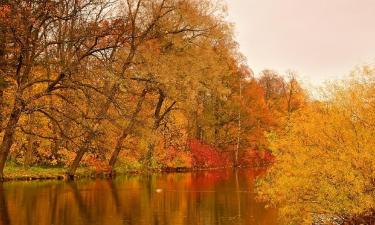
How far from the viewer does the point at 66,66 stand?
1766cm

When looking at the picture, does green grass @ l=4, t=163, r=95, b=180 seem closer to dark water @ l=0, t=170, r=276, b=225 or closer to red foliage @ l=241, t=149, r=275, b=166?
dark water @ l=0, t=170, r=276, b=225

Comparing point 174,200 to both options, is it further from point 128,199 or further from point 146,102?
point 146,102

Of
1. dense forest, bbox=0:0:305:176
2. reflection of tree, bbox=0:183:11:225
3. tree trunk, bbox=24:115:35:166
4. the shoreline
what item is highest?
dense forest, bbox=0:0:305:176

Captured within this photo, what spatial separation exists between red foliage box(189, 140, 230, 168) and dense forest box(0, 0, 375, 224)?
0.19m

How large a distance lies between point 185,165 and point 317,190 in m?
31.6

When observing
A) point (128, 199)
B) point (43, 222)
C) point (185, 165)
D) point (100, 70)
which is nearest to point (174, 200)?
point (128, 199)

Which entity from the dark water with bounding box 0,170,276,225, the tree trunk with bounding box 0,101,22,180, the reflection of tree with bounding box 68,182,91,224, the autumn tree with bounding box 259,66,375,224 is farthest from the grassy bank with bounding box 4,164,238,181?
the autumn tree with bounding box 259,66,375,224

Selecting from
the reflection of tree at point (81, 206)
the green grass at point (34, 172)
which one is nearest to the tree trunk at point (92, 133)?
the green grass at point (34, 172)

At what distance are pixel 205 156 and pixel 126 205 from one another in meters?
29.2

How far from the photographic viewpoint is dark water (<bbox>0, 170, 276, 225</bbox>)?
14734mm

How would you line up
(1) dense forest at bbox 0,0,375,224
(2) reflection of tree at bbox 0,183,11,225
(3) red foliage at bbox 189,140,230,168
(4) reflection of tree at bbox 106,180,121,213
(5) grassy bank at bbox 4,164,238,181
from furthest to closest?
(3) red foliage at bbox 189,140,230,168, (5) grassy bank at bbox 4,164,238,181, (4) reflection of tree at bbox 106,180,121,213, (2) reflection of tree at bbox 0,183,11,225, (1) dense forest at bbox 0,0,375,224

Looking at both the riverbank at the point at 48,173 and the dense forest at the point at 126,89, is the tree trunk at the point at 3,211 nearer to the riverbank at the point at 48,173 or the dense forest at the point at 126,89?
the dense forest at the point at 126,89

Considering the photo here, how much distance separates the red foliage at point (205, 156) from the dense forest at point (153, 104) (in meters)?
0.19

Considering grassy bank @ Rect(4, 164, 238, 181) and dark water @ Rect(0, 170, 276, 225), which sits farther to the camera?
grassy bank @ Rect(4, 164, 238, 181)
